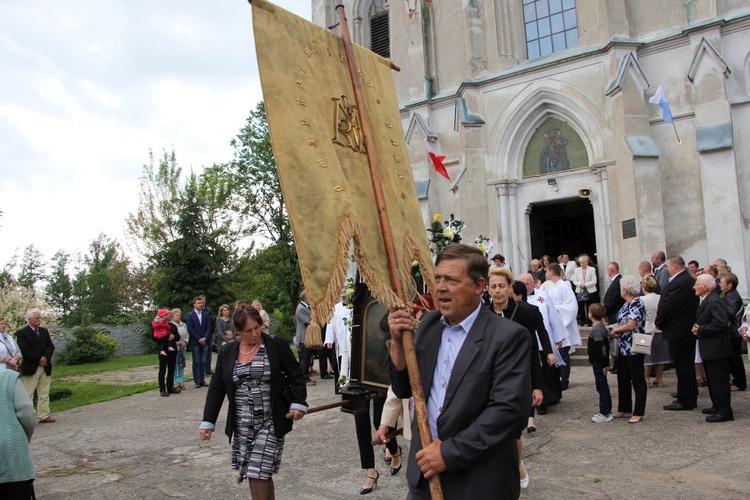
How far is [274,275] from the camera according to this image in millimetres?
33375

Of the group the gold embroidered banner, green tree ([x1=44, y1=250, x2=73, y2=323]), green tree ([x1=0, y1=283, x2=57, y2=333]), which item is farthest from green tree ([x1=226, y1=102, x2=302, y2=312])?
green tree ([x1=44, y1=250, x2=73, y2=323])

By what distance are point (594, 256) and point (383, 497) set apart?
15.6 metres

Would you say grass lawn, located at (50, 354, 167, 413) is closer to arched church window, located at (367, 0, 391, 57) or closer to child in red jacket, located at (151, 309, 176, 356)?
child in red jacket, located at (151, 309, 176, 356)

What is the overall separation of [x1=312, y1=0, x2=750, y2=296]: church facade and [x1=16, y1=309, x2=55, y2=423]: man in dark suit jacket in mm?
12210

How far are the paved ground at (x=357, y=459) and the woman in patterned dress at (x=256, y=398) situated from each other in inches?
41.9

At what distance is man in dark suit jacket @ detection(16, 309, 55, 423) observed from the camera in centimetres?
964

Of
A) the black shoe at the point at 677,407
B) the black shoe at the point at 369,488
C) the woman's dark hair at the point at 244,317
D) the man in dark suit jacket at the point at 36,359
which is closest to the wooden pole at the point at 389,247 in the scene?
the woman's dark hair at the point at 244,317

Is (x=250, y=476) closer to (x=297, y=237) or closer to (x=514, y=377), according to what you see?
(x=297, y=237)

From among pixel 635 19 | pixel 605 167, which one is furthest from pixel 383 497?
pixel 635 19

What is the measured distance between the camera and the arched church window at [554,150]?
17.5m

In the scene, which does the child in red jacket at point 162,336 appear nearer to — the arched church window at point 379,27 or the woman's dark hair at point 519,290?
the woman's dark hair at point 519,290

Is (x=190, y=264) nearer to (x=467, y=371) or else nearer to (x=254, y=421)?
(x=254, y=421)

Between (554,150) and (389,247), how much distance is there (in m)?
15.7

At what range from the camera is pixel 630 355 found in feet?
24.0
